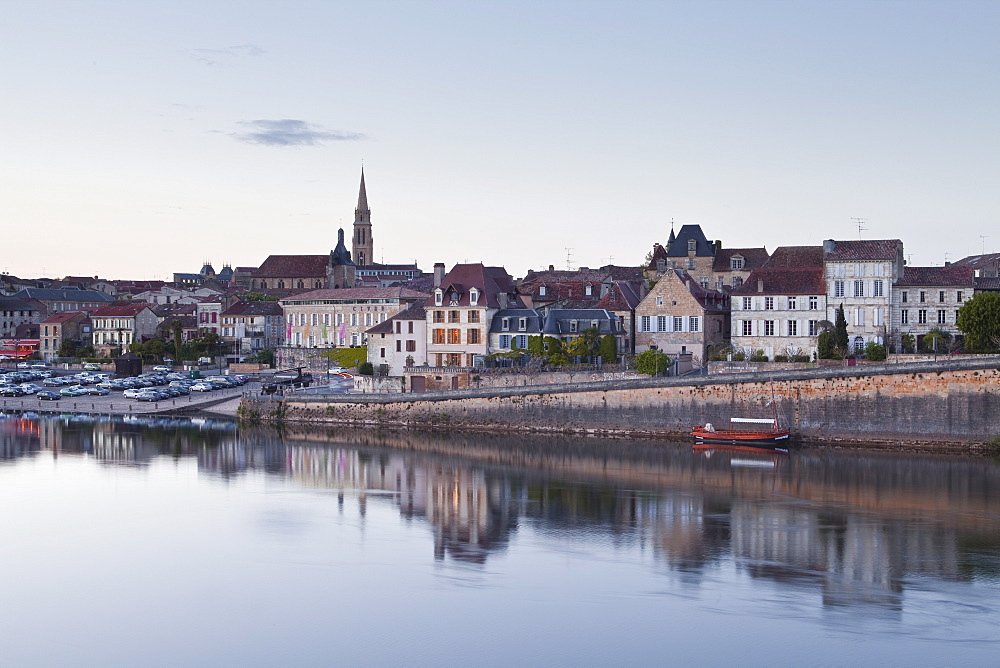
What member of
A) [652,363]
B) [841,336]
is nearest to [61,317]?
[652,363]

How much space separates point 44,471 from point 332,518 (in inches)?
558

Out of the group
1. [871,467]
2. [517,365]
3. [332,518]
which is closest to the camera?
[332,518]

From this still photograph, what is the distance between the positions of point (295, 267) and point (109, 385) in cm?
5758

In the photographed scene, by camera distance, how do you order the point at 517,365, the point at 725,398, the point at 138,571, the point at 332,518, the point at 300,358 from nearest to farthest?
the point at 138,571
the point at 332,518
the point at 725,398
the point at 517,365
the point at 300,358

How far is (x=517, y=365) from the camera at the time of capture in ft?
184

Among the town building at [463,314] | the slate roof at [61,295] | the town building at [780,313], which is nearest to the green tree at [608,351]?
the town building at [780,313]

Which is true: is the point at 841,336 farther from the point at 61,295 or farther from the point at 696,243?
the point at 61,295

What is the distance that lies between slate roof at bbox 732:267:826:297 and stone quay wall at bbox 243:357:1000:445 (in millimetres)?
9445

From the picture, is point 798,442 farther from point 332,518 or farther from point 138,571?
point 138,571

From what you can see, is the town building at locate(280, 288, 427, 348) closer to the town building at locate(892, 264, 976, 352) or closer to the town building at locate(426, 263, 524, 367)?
the town building at locate(426, 263, 524, 367)

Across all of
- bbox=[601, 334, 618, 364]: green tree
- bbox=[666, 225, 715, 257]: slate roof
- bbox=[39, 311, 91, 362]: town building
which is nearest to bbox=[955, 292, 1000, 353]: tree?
bbox=[601, 334, 618, 364]: green tree

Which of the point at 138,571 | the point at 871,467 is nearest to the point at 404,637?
the point at 138,571

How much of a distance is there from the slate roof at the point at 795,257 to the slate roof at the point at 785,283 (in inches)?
339

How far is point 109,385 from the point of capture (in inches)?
2564
